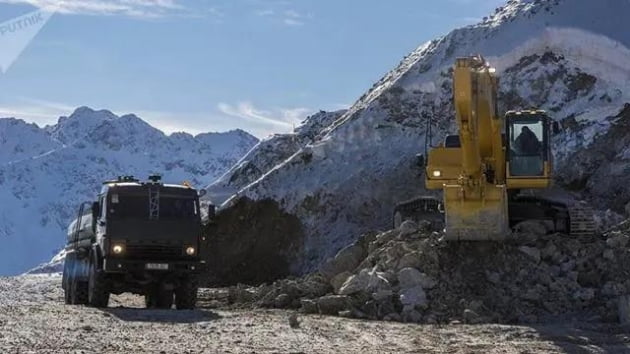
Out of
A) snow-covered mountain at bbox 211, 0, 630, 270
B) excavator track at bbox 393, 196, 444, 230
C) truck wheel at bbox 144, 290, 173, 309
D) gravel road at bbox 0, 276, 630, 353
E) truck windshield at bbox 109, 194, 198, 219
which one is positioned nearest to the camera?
gravel road at bbox 0, 276, 630, 353

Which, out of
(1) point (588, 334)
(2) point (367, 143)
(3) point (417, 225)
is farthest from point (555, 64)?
(1) point (588, 334)

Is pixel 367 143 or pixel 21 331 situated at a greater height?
pixel 367 143

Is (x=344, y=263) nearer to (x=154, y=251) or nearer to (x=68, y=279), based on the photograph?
(x=154, y=251)

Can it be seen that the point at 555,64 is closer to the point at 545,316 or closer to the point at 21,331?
the point at 545,316

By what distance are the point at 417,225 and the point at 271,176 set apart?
1869 centimetres

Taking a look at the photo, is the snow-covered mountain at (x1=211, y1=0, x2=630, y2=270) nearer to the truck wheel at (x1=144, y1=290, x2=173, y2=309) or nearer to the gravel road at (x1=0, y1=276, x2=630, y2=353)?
the truck wheel at (x1=144, y1=290, x2=173, y2=309)

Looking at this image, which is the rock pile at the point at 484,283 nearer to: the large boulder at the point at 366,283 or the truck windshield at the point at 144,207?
the large boulder at the point at 366,283

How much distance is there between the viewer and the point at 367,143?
39281mm

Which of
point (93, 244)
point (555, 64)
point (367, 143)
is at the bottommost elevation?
point (93, 244)

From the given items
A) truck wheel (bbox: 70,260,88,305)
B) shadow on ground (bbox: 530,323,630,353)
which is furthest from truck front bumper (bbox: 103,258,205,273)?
shadow on ground (bbox: 530,323,630,353)

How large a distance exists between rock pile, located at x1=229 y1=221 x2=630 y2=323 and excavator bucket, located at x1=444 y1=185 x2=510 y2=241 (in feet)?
0.69

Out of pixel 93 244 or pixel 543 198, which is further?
pixel 543 198

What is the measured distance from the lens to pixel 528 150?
21938 millimetres

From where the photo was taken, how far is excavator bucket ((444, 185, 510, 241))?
1883cm
